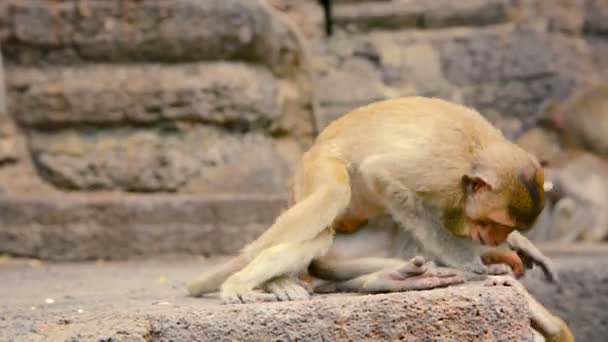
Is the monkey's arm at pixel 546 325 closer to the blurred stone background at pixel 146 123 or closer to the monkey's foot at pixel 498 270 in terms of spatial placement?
the monkey's foot at pixel 498 270

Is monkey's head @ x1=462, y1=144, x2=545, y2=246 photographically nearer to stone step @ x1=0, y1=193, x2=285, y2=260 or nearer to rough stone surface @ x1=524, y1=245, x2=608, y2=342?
rough stone surface @ x1=524, y1=245, x2=608, y2=342

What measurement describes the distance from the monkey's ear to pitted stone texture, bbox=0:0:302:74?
2.38 m

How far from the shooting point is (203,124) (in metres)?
5.72

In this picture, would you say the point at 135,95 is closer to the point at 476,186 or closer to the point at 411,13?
the point at 411,13

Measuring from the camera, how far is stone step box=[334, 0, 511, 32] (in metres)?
7.21

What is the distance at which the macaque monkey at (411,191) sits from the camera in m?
→ 3.49

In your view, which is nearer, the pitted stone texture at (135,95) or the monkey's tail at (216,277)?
the monkey's tail at (216,277)

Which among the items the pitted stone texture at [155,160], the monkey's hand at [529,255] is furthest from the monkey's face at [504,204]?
the pitted stone texture at [155,160]

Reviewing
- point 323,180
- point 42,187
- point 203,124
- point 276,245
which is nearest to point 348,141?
point 323,180

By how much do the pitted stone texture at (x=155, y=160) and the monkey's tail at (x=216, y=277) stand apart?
1.98 meters

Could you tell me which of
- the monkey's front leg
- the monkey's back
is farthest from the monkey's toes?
the monkey's back

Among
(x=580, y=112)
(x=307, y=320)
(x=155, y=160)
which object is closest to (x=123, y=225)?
(x=155, y=160)

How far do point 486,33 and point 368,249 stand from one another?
3.71m

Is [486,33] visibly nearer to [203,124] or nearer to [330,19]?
[330,19]
